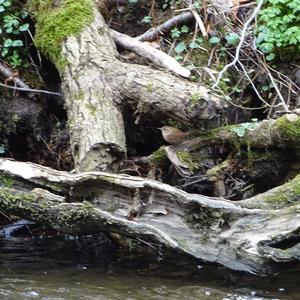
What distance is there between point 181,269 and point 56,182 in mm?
1008

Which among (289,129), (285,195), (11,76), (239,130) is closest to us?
(285,195)

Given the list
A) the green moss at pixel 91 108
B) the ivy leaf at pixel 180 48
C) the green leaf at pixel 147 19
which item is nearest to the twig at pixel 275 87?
the ivy leaf at pixel 180 48

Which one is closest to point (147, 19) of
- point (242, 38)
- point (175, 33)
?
point (175, 33)

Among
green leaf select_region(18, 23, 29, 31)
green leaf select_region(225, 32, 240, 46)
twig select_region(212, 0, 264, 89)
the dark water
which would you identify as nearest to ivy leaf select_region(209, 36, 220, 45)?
green leaf select_region(225, 32, 240, 46)

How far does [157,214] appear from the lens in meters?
3.50

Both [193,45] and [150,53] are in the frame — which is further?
[193,45]

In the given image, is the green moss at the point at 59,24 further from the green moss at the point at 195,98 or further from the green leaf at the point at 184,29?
the green moss at the point at 195,98

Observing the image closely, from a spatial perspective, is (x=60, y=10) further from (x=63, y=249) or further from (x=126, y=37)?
(x=63, y=249)

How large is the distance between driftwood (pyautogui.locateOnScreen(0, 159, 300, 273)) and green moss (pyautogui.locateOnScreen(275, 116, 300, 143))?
1.26 feet

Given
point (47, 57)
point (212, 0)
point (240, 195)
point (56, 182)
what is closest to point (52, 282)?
point (56, 182)

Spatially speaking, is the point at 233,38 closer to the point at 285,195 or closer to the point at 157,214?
the point at 285,195

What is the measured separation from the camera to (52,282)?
11.9 feet

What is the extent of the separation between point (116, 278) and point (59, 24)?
2135mm

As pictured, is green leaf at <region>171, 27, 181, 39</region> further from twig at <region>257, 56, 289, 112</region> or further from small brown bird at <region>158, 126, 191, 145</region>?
small brown bird at <region>158, 126, 191, 145</region>
